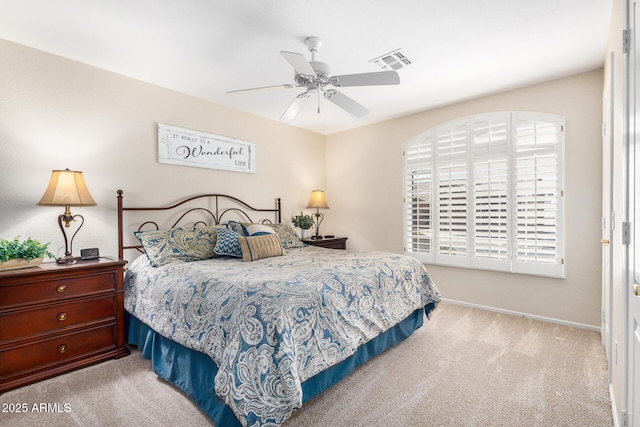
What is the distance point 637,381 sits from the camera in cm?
116

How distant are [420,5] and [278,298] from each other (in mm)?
2152

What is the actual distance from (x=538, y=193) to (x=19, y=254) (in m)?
4.77

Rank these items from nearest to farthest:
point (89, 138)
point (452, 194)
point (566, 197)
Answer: point (89, 138) < point (566, 197) < point (452, 194)

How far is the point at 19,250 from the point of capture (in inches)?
89.4

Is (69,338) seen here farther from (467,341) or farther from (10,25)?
(467,341)

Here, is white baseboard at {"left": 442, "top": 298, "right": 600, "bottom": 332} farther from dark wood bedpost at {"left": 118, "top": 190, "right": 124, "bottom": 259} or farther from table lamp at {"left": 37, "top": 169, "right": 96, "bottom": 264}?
table lamp at {"left": 37, "top": 169, "right": 96, "bottom": 264}

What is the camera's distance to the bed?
1.55 m

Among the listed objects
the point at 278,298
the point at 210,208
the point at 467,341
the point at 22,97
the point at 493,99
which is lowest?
the point at 467,341

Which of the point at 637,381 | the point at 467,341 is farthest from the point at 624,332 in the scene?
the point at 467,341

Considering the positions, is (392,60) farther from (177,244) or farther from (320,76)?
(177,244)

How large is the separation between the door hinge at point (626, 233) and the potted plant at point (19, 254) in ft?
12.0

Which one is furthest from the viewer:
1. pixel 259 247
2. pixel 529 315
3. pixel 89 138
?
pixel 529 315

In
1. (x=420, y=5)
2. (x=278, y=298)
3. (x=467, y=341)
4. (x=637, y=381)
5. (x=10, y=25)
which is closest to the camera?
(x=637, y=381)

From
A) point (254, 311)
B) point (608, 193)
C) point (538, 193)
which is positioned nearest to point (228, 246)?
point (254, 311)
